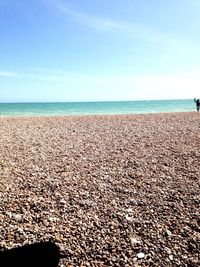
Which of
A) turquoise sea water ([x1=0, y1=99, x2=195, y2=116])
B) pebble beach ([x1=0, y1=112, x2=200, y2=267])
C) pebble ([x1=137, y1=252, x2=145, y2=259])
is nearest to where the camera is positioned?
pebble ([x1=137, y1=252, x2=145, y2=259])

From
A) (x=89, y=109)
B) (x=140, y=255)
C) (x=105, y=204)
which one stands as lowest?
(x=140, y=255)

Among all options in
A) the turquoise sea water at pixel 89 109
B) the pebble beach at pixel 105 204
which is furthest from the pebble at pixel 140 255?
the turquoise sea water at pixel 89 109

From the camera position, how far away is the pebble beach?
459 centimetres

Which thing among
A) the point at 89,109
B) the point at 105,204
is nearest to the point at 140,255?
the point at 105,204

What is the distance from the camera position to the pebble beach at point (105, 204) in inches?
181

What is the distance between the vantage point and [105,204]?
20.3ft

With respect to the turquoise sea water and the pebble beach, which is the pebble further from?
the turquoise sea water

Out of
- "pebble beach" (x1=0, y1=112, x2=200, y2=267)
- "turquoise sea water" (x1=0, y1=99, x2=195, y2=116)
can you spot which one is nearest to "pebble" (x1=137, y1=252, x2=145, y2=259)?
"pebble beach" (x1=0, y1=112, x2=200, y2=267)

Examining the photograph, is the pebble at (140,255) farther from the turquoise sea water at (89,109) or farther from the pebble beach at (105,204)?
the turquoise sea water at (89,109)

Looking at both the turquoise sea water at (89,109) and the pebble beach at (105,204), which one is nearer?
the pebble beach at (105,204)

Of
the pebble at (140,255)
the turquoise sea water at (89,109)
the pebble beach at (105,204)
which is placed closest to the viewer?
the pebble at (140,255)

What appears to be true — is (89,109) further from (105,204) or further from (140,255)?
(140,255)

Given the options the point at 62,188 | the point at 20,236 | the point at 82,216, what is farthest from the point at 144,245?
the point at 62,188

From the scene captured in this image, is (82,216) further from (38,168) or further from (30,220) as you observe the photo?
(38,168)
